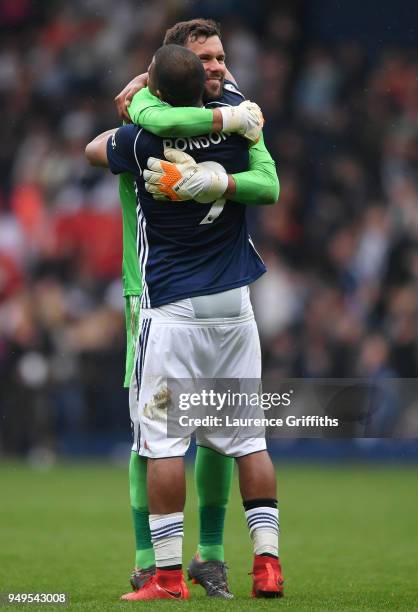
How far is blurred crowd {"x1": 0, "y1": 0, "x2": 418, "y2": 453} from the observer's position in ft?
42.3

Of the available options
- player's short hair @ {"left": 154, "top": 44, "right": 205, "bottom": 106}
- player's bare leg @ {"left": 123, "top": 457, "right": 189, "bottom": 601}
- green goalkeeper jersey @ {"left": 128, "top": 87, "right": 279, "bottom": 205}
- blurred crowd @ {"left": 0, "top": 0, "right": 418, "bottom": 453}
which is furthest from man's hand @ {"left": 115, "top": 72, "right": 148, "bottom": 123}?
blurred crowd @ {"left": 0, "top": 0, "right": 418, "bottom": 453}

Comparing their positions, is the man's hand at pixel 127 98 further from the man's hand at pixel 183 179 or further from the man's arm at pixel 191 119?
the man's hand at pixel 183 179

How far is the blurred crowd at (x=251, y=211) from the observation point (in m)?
12.9

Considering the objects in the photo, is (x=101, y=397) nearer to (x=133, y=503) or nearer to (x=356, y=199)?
(x=356, y=199)

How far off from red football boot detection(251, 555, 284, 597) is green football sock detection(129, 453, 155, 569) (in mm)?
618

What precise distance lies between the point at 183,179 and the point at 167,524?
1224mm

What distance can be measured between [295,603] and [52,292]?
9169mm

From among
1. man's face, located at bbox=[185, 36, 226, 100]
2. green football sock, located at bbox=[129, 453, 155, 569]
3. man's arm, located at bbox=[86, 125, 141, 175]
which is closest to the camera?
man's arm, located at bbox=[86, 125, 141, 175]

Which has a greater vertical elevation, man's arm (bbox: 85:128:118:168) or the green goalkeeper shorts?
man's arm (bbox: 85:128:118:168)

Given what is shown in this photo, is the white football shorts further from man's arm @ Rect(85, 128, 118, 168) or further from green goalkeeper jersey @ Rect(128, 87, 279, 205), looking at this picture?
man's arm @ Rect(85, 128, 118, 168)

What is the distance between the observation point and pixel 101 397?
12914mm

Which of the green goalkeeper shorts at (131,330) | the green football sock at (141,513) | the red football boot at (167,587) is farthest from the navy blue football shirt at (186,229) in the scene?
the red football boot at (167,587)

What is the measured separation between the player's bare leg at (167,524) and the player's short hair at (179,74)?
1286mm

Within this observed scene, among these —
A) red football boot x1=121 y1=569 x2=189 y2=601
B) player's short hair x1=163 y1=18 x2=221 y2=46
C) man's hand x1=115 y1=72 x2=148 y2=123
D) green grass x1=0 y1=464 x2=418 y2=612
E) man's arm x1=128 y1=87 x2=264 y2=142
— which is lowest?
green grass x1=0 y1=464 x2=418 y2=612
